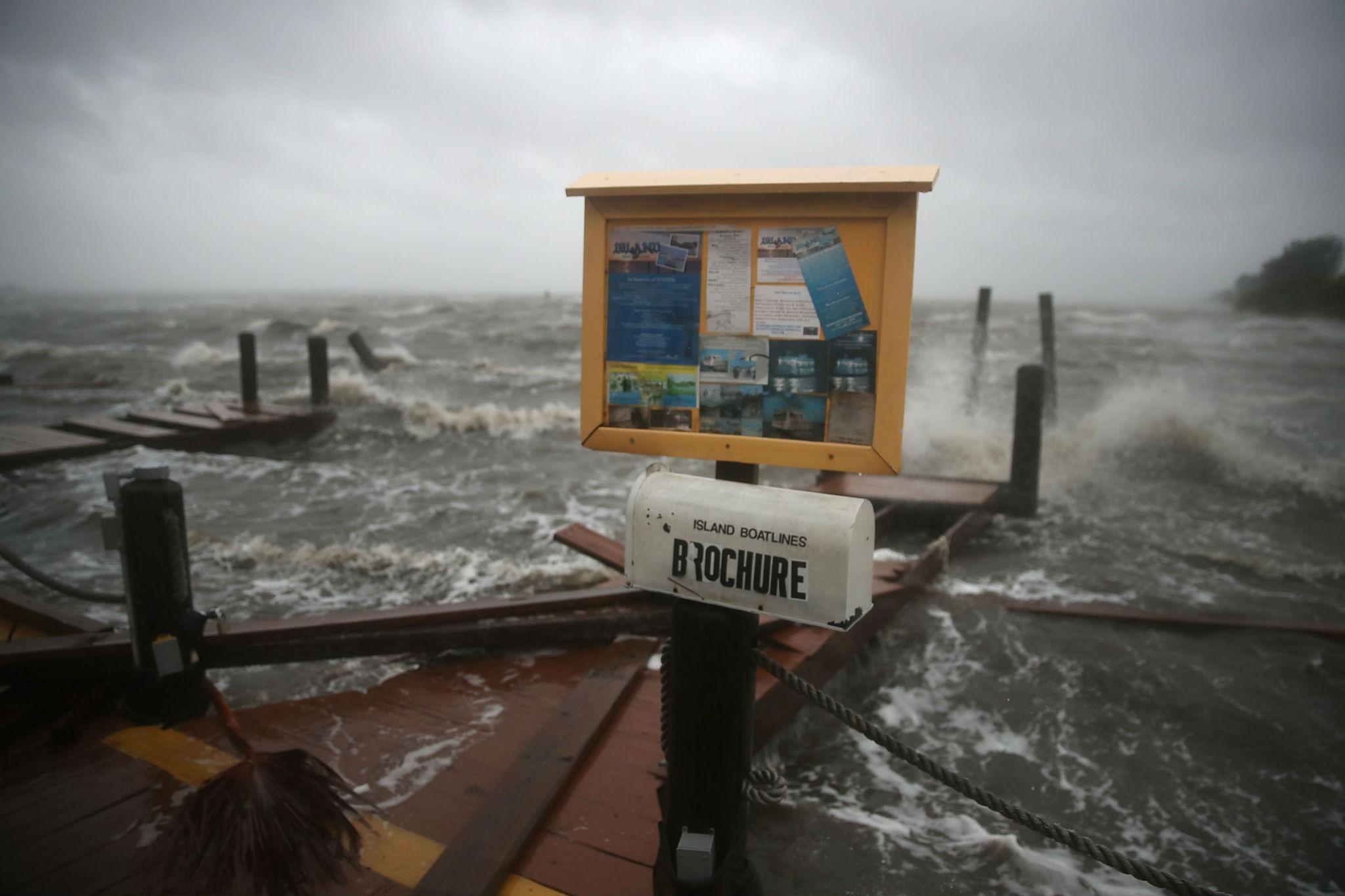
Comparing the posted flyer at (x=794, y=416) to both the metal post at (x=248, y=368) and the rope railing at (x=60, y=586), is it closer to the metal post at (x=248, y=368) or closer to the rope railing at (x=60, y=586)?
the rope railing at (x=60, y=586)

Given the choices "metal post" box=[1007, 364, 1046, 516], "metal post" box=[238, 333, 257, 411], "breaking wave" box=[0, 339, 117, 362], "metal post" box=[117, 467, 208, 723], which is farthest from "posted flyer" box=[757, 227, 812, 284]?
"breaking wave" box=[0, 339, 117, 362]

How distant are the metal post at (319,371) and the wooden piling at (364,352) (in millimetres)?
5834

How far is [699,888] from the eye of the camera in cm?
189

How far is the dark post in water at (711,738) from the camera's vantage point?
1827mm

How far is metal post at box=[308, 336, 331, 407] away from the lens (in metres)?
14.7

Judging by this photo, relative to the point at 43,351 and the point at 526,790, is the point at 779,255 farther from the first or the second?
the point at 43,351

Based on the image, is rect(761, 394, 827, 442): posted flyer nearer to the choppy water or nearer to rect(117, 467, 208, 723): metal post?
the choppy water

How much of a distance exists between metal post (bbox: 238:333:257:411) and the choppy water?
1617 millimetres

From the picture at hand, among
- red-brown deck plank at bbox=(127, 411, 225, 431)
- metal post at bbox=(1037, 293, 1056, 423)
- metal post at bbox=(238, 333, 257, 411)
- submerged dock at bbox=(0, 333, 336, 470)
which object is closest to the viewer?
submerged dock at bbox=(0, 333, 336, 470)

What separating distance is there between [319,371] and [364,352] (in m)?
6.85

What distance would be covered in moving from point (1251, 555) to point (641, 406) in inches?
338

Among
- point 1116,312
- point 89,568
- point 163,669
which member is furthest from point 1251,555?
point 1116,312

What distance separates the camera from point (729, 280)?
178cm

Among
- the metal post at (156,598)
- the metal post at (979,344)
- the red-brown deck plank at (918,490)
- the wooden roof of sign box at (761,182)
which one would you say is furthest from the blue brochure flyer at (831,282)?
the metal post at (979,344)
